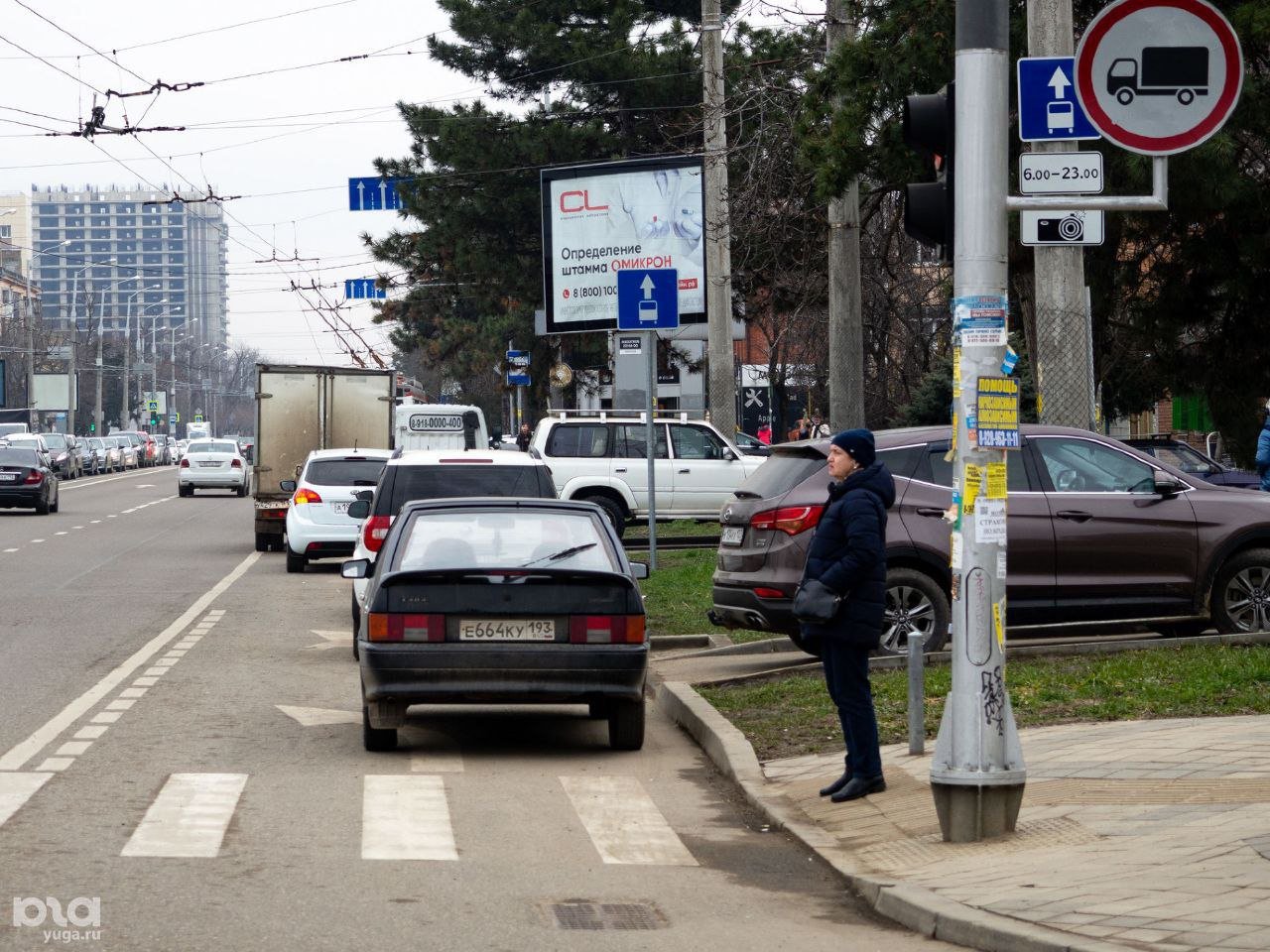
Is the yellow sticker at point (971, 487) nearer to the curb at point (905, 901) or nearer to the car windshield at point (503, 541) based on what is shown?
the curb at point (905, 901)

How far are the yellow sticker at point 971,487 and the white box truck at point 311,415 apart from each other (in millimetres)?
23606

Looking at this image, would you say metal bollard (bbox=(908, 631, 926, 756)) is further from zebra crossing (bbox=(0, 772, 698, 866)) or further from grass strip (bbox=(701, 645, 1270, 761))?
zebra crossing (bbox=(0, 772, 698, 866))

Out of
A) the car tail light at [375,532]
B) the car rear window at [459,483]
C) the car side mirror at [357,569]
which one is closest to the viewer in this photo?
the car side mirror at [357,569]

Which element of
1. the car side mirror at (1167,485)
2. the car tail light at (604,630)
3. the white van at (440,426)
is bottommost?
the car tail light at (604,630)

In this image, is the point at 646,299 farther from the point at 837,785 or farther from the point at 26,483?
the point at 26,483

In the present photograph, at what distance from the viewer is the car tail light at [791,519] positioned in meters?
13.2

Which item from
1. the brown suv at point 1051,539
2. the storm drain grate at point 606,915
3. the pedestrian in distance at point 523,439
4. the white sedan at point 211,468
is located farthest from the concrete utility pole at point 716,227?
the white sedan at point 211,468

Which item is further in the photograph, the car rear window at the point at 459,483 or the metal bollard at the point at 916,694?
the car rear window at the point at 459,483

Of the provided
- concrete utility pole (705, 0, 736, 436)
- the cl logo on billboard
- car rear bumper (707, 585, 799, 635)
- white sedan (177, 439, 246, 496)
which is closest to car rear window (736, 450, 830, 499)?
car rear bumper (707, 585, 799, 635)

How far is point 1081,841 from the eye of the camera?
751cm

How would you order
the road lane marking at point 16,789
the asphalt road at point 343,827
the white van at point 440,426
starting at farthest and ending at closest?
the white van at point 440,426, the road lane marking at point 16,789, the asphalt road at point 343,827

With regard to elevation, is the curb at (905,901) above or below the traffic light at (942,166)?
below

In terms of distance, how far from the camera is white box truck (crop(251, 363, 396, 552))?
31.0 meters

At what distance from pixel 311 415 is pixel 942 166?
24.5 meters
